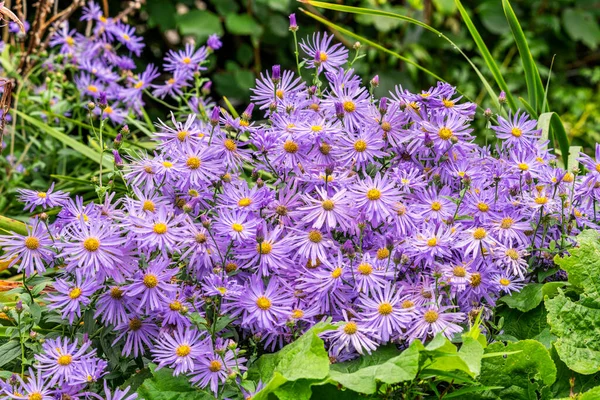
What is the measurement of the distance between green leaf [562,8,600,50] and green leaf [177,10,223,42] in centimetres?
172

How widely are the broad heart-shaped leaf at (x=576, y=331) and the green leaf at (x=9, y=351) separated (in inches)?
28.0

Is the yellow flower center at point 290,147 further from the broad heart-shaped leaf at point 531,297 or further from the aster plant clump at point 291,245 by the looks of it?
the broad heart-shaped leaf at point 531,297

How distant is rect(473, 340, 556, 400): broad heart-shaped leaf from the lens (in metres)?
0.99

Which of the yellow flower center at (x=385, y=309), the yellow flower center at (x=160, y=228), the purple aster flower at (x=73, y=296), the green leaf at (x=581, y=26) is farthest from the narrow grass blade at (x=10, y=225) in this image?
the green leaf at (x=581, y=26)

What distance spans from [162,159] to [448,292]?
426mm

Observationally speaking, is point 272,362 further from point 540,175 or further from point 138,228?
point 540,175

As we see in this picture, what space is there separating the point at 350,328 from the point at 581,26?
315cm

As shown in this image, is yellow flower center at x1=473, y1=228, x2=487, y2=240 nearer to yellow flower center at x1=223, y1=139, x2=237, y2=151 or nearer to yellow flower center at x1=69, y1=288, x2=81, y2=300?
yellow flower center at x1=223, y1=139, x2=237, y2=151

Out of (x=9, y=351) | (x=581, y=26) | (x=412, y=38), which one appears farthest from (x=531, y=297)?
(x=581, y=26)

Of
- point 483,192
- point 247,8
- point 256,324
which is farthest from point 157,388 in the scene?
point 247,8

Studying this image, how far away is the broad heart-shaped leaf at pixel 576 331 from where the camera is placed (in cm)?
102

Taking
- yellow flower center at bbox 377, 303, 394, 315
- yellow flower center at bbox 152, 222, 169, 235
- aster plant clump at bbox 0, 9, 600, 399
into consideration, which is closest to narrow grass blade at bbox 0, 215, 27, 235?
aster plant clump at bbox 0, 9, 600, 399

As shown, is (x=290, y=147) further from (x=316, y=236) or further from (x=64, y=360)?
(x=64, y=360)

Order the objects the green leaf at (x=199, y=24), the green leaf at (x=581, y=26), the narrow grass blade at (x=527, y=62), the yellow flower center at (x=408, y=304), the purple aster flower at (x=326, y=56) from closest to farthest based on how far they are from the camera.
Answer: the yellow flower center at (x=408, y=304) < the purple aster flower at (x=326, y=56) < the narrow grass blade at (x=527, y=62) < the green leaf at (x=199, y=24) < the green leaf at (x=581, y=26)
